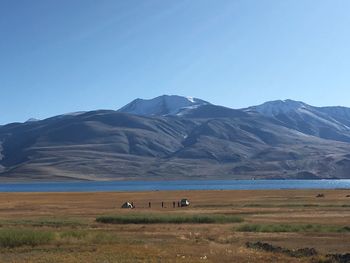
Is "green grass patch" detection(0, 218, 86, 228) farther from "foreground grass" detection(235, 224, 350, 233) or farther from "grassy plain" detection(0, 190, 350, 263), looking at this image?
"foreground grass" detection(235, 224, 350, 233)

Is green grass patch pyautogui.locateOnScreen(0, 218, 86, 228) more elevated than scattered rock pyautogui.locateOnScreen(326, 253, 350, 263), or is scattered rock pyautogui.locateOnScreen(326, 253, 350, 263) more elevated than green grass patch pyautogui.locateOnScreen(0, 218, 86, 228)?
green grass patch pyautogui.locateOnScreen(0, 218, 86, 228)

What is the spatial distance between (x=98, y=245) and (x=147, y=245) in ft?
11.8

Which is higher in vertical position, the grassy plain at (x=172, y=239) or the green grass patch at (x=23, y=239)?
the green grass patch at (x=23, y=239)

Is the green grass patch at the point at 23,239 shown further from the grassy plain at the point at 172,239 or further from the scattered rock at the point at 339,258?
the scattered rock at the point at 339,258

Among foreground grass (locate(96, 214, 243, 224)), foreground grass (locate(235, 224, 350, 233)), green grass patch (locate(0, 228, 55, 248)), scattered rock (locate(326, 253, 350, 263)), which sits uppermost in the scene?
green grass patch (locate(0, 228, 55, 248))

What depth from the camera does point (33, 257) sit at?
120 feet

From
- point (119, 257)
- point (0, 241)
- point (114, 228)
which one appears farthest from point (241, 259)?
point (114, 228)

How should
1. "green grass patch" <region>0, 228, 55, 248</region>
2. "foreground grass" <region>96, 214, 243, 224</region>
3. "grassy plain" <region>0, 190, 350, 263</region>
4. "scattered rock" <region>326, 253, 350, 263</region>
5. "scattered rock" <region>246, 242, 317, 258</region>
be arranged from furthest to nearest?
1. "foreground grass" <region>96, 214, 243, 224</region>
2. "green grass patch" <region>0, 228, 55, 248</region>
3. "scattered rock" <region>246, 242, 317, 258</region>
4. "grassy plain" <region>0, 190, 350, 263</region>
5. "scattered rock" <region>326, 253, 350, 263</region>

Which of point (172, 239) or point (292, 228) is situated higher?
point (172, 239)

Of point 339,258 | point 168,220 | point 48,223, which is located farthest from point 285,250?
point 48,223

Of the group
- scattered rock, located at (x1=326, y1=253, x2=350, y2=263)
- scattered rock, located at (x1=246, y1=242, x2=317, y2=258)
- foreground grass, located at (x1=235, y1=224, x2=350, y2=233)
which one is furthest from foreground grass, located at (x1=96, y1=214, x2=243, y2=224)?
scattered rock, located at (x1=326, y1=253, x2=350, y2=263)

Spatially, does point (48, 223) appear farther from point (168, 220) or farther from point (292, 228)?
point (292, 228)

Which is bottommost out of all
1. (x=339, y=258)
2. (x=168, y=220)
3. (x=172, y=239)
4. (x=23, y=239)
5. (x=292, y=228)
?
(x=292, y=228)

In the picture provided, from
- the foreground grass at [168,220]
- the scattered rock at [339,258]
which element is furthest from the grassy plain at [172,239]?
the scattered rock at [339,258]
